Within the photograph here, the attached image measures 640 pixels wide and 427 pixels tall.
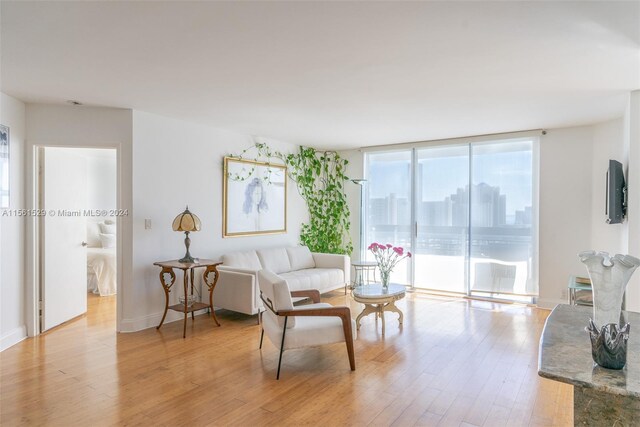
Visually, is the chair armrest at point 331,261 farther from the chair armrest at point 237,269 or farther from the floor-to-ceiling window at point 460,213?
the chair armrest at point 237,269

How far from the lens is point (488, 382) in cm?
296

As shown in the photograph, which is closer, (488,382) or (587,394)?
(587,394)

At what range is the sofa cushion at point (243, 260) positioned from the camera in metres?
4.92

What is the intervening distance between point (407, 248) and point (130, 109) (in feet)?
14.9

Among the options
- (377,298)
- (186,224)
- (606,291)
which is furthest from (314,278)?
(606,291)

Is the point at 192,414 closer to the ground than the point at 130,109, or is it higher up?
closer to the ground

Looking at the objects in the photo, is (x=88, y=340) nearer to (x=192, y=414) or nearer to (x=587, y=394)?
(x=192, y=414)

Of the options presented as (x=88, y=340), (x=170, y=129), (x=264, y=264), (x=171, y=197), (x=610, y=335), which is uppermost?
(x=170, y=129)

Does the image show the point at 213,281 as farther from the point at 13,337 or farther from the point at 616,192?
the point at 616,192

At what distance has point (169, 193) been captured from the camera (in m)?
4.56

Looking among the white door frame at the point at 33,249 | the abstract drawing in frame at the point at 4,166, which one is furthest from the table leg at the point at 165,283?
the abstract drawing in frame at the point at 4,166

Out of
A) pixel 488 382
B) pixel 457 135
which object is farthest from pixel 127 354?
pixel 457 135

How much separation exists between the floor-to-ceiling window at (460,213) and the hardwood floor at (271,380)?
140 cm

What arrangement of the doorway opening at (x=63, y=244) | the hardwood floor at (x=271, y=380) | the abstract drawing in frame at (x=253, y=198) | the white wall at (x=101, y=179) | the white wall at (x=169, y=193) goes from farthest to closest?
the white wall at (x=101, y=179) → the abstract drawing in frame at (x=253, y=198) → the white wall at (x=169, y=193) → the doorway opening at (x=63, y=244) → the hardwood floor at (x=271, y=380)
